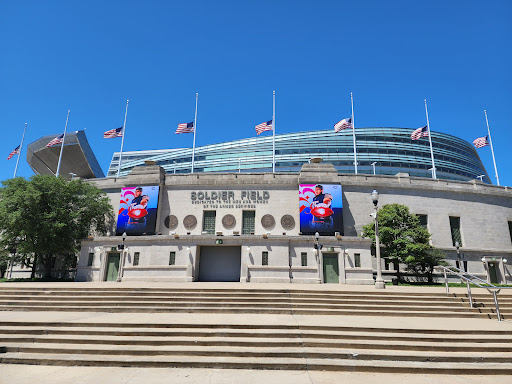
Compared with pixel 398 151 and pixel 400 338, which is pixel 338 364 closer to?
pixel 400 338

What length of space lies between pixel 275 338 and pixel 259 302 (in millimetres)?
4842

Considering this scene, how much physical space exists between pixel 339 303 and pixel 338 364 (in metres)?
6.76

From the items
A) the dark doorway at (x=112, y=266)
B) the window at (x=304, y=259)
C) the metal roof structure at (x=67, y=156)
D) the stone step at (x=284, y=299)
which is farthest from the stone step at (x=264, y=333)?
the metal roof structure at (x=67, y=156)

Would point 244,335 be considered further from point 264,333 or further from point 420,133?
point 420,133

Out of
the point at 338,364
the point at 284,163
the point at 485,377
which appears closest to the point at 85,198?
the point at 338,364

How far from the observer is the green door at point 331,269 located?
26.1m

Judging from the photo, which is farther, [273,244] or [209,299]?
[273,244]

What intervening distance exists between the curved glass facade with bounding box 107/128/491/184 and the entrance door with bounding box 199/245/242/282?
46.6 m

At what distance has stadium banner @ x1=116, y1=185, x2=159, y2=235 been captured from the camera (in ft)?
104

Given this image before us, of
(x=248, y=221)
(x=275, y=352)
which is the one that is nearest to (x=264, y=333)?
(x=275, y=352)

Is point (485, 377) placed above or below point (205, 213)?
below

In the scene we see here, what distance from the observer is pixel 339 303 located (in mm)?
14047

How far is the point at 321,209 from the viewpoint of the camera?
31031 millimetres

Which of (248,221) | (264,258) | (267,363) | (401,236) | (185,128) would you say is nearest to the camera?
(267,363)
